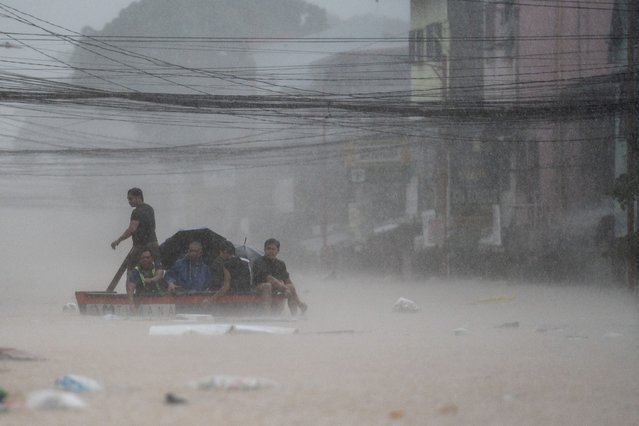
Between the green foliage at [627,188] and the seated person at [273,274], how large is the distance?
7594 millimetres

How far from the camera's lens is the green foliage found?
20.2 metres

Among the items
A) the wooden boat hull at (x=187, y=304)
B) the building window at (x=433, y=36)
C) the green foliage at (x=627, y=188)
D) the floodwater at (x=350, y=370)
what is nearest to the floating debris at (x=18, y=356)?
the floodwater at (x=350, y=370)

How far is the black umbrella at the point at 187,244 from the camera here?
18078 millimetres

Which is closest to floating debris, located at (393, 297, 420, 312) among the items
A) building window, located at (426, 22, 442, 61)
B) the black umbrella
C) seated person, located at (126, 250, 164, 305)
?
the black umbrella

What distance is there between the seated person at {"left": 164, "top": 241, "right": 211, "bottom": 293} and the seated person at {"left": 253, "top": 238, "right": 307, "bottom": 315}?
891 mm

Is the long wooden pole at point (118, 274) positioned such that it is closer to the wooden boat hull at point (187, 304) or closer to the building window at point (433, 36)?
the wooden boat hull at point (187, 304)

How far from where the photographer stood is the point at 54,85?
17.7 meters

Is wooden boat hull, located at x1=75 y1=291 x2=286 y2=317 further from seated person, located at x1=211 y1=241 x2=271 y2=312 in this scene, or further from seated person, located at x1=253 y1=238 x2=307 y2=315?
seated person, located at x1=211 y1=241 x2=271 y2=312

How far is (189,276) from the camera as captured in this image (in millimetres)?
16406

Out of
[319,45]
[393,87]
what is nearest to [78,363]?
[393,87]

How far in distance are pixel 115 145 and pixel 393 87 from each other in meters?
27.5

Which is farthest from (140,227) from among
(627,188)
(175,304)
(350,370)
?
(627,188)

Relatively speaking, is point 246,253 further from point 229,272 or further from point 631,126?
point 631,126

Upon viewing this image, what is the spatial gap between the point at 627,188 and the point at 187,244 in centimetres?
830
